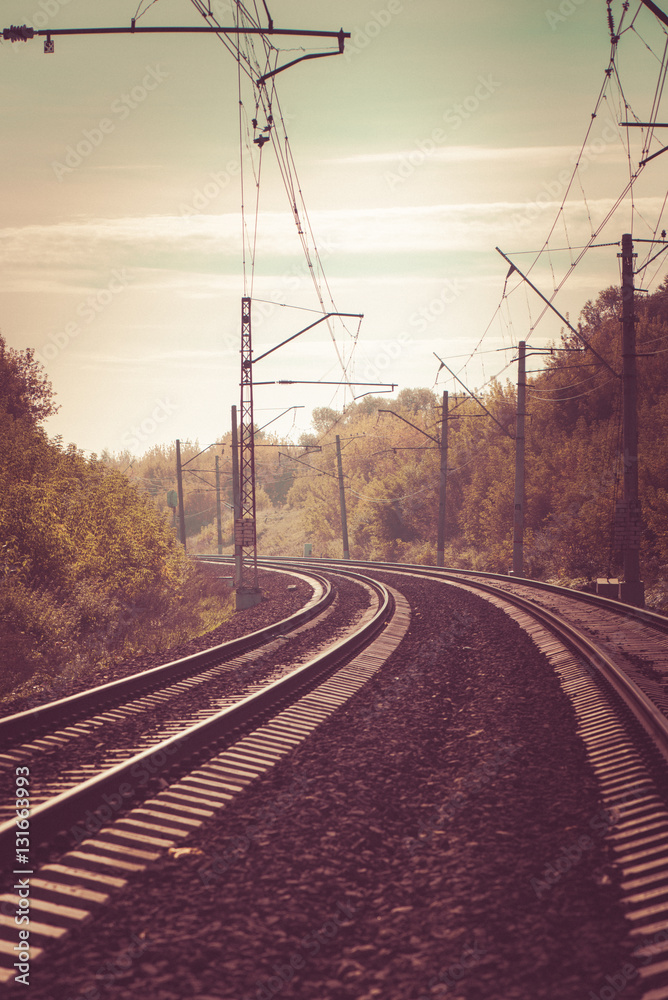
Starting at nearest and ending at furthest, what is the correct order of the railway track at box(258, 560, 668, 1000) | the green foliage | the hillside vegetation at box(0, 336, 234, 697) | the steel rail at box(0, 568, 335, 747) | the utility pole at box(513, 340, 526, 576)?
the railway track at box(258, 560, 668, 1000) → the steel rail at box(0, 568, 335, 747) → the hillside vegetation at box(0, 336, 234, 697) → the utility pole at box(513, 340, 526, 576) → the green foliage

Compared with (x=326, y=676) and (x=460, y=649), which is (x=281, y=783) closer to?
(x=326, y=676)

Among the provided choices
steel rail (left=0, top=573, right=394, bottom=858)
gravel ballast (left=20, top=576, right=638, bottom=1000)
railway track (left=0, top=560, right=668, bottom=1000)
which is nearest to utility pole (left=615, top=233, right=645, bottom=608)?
railway track (left=0, top=560, right=668, bottom=1000)

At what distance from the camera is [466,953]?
3264mm

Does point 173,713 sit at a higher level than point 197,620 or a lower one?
higher

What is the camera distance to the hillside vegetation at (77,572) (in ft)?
58.8

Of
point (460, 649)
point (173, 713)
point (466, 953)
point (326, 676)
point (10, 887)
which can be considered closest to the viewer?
point (466, 953)

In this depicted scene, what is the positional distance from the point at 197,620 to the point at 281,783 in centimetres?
2216

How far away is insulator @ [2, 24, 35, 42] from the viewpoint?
7250mm

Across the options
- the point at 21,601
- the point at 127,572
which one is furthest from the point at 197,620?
the point at 21,601

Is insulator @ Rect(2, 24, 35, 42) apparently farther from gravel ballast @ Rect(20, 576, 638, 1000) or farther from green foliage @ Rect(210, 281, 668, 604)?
green foliage @ Rect(210, 281, 668, 604)

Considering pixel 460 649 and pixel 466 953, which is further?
pixel 460 649

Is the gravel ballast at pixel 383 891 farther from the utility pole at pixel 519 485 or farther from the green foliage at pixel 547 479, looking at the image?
the utility pole at pixel 519 485

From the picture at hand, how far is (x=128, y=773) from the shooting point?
5.59 metres

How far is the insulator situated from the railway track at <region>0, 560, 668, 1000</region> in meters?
6.80
